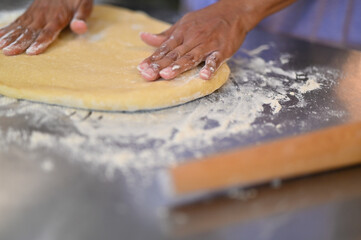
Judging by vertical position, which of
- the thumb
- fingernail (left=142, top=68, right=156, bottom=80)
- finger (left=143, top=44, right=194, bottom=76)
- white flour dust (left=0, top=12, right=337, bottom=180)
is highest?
finger (left=143, top=44, right=194, bottom=76)

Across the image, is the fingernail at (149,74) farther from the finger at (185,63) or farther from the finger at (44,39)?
the finger at (44,39)

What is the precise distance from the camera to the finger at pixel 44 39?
1246 millimetres

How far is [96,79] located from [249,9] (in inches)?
23.5

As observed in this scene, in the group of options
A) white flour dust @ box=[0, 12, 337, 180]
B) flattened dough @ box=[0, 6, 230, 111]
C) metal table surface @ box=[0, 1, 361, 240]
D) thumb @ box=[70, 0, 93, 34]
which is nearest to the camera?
metal table surface @ box=[0, 1, 361, 240]

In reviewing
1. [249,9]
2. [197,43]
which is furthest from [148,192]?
[249,9]

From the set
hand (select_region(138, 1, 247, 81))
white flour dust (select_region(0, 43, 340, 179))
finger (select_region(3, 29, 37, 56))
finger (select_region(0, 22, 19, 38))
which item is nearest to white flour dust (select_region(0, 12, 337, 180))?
white flour dust (select_region(0, 43, 340, 179))

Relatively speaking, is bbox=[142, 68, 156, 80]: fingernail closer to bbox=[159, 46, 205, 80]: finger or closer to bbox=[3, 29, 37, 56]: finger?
bbox=[159, 46, 205, 80]: finger

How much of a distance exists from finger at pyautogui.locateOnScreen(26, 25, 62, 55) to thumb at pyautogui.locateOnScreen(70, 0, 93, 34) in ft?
0.18

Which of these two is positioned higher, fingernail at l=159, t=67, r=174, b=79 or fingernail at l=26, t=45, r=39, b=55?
fingernail at l=159, t=67, r=174, b=79

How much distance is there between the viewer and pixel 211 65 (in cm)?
114

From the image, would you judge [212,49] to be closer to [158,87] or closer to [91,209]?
[158,87]

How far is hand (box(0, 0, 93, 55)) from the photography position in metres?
1.26

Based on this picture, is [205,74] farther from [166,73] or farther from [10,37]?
[10,37]

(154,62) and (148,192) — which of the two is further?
(154,62)
